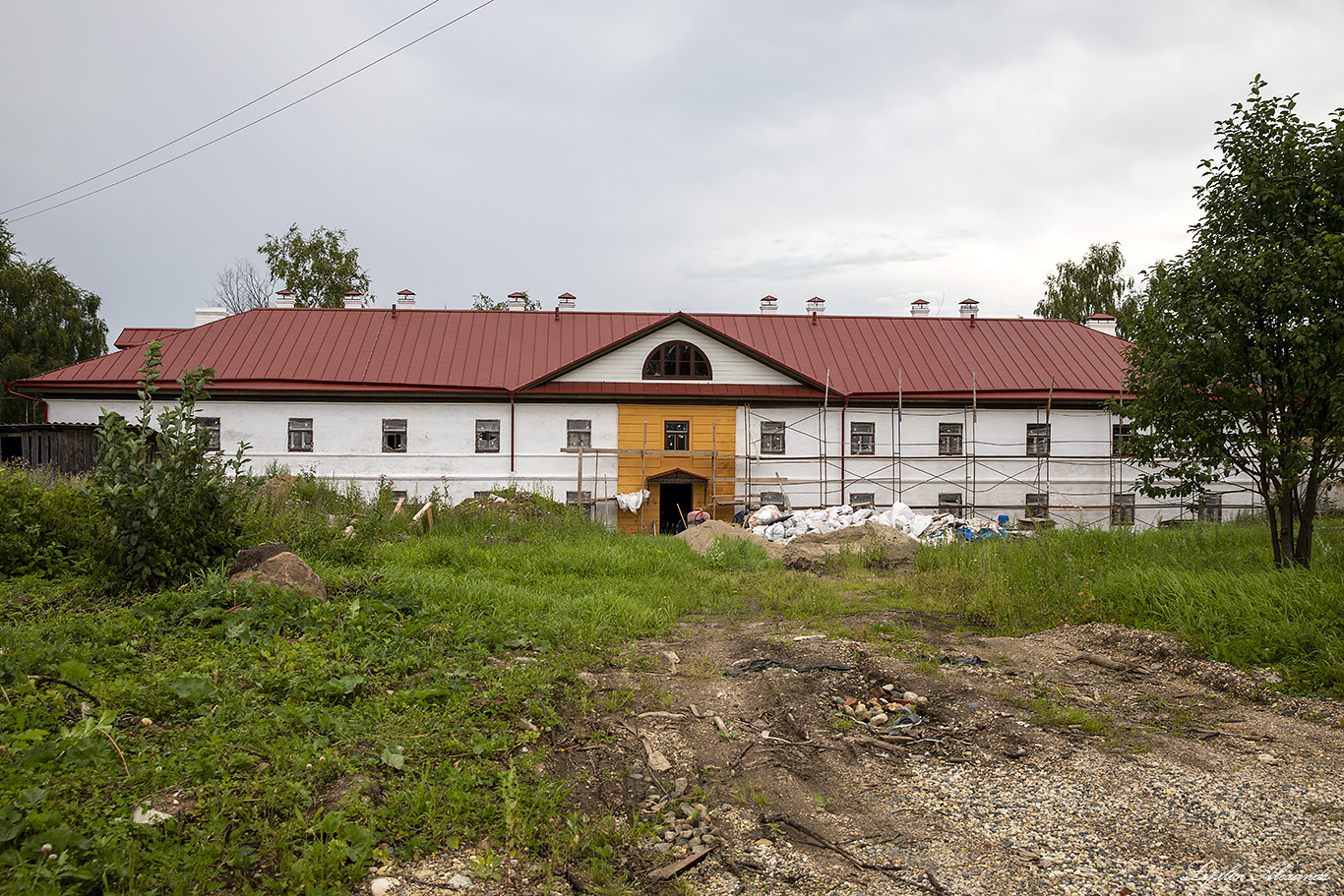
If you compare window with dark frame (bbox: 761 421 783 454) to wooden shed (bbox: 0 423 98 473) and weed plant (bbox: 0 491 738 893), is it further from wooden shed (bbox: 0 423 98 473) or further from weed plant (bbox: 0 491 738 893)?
wooden shed (bbox: 0 423 98 473)

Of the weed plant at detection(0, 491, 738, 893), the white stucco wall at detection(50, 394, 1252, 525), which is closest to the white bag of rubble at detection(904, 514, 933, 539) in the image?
the white stucco wall at detection(50, 394, 1252, 525)

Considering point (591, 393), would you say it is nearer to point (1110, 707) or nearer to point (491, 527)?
point (491, 527)

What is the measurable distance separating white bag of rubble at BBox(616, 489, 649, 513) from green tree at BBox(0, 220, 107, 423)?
29.4m

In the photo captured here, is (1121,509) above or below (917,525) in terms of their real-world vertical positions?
above

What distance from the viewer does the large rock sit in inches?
289

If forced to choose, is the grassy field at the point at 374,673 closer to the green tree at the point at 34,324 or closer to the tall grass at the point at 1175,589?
the tall grass at the point at 1175,589

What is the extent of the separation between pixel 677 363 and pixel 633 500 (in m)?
4.35

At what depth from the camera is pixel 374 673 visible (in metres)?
5.82

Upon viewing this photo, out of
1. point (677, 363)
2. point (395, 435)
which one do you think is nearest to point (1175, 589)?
point (677, 363)

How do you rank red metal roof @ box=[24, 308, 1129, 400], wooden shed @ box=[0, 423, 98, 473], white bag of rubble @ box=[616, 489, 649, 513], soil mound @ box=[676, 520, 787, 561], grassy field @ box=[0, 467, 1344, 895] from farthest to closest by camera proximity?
red metal roof @ box=[24, 308, 1129, 400], white bag of rubble @ box=[616, 489, 649, 513], wooden shed @ box=[0, 423, 98, 473], soil mound @ box=[676, 520, 787, 561], grassy field @ box=[0, 467, 1344, 895]

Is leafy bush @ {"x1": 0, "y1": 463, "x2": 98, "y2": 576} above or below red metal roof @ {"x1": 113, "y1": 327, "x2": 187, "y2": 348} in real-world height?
below

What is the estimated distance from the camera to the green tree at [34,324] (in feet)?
111

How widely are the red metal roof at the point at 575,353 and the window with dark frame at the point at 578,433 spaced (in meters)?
0.99

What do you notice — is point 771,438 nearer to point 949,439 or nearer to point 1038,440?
point 949,439
